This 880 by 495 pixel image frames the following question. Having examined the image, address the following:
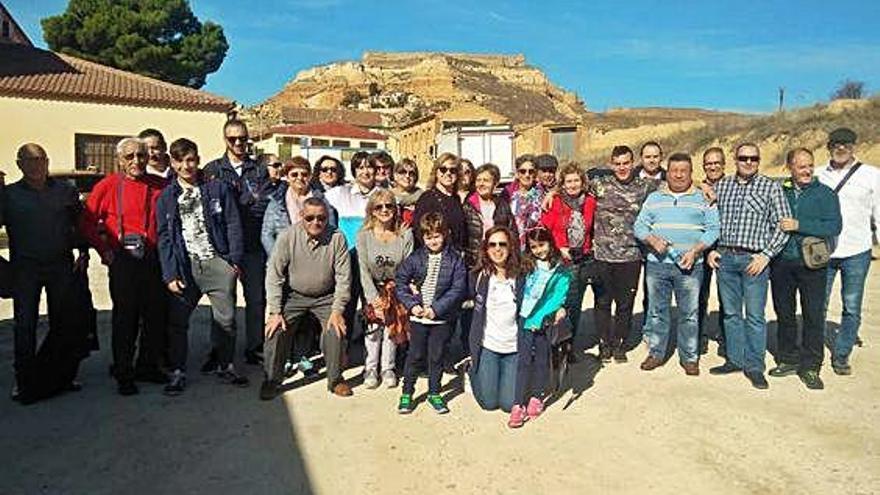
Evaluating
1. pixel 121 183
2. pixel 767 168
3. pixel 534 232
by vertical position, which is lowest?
pixel 534 232

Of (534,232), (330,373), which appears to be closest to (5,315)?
(330,373)

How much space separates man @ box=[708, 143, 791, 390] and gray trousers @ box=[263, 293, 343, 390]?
315 centimetres

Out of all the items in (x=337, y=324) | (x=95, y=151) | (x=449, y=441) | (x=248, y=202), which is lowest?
(x=449, y=441)

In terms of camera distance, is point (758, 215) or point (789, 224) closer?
point (789, 224)

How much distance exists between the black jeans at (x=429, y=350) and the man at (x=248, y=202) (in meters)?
1.45

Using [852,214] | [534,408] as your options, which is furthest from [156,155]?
[852,214]

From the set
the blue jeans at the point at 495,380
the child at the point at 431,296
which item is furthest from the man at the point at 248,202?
the blue jeans at the point at 495,380

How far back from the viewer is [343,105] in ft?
300

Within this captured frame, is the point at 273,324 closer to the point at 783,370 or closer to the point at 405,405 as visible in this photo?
the point at 405,405

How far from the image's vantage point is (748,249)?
5.14m

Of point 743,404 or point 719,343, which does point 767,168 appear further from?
point 743,404

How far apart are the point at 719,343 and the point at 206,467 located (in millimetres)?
4899

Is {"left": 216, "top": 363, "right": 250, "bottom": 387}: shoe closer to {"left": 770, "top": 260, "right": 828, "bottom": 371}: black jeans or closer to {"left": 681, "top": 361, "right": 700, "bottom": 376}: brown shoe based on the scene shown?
{"left": 681, "top": 361, "right": 700, "bottom": 376}: brown shoe

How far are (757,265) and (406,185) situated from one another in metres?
2.91
